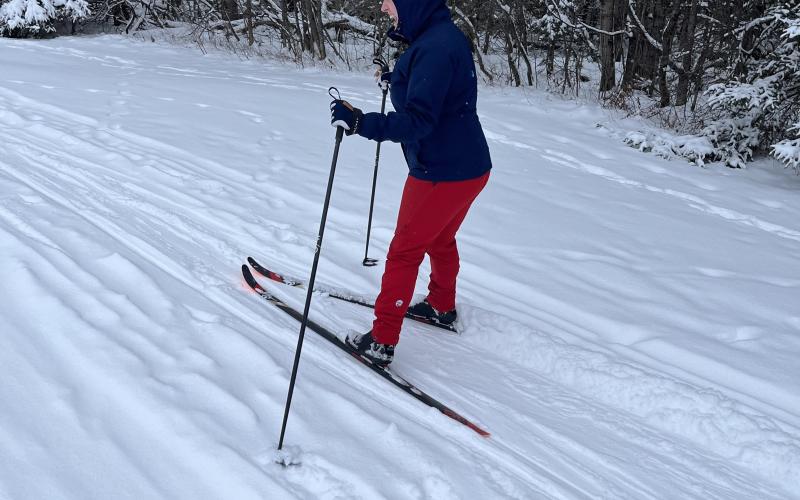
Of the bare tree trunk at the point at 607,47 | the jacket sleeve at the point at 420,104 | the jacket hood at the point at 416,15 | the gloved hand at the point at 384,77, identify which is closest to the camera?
the jacket sleeve at the point at 420,104

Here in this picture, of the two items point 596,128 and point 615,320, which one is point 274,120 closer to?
point 596,128

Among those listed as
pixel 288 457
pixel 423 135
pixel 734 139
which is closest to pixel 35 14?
pixel 734 139

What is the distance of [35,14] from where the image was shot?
52.2 feet

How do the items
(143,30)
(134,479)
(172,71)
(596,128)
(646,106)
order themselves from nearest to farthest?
(134,479) < (596,128) < (646,106) < (172,71) < (143,30)

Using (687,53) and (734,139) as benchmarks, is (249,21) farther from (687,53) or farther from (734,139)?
(734,139)

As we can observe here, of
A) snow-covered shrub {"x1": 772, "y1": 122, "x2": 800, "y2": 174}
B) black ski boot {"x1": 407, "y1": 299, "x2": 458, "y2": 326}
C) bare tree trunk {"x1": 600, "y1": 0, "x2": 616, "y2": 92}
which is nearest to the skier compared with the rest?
black ski boot {"x1": 407, "y1": 299, "x2": 458, "y2": 326}

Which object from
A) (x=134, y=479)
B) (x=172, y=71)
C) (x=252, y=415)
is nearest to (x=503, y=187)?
(x=252, y=415)

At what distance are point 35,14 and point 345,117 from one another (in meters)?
16.2

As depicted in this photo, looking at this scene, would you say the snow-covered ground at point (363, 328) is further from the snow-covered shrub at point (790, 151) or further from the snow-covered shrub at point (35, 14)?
the snow-covered shrub at point (35, 14)

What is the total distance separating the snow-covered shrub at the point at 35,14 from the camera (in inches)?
620

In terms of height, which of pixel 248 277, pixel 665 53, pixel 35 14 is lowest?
pixel 248 277

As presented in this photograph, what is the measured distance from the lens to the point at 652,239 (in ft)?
19.9

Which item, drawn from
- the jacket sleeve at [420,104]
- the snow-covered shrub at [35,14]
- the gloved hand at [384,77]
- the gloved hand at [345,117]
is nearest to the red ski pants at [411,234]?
the jacket sleeve at [420,104]

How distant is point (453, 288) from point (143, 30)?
18.2 m
